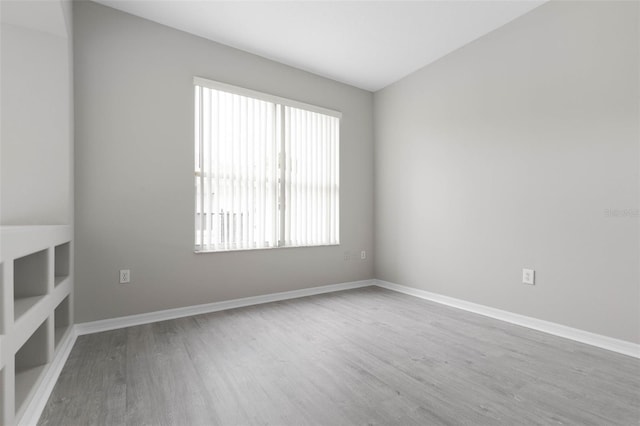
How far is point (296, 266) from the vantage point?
376cm

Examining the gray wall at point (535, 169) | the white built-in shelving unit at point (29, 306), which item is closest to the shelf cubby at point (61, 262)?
the white built-in shelving unit at point (29, 306)

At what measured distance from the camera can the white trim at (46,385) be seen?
1412mm

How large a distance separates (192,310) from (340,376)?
180 cm

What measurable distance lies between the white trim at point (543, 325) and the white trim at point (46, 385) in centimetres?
335

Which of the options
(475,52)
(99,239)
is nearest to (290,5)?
(475,52)

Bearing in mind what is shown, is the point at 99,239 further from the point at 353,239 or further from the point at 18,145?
the point at 353,239

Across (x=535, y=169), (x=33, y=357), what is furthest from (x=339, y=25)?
(x=33, y=357)

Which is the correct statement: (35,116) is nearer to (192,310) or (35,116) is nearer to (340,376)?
(192,310)

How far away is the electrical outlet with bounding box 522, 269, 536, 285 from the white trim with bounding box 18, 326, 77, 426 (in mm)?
3444

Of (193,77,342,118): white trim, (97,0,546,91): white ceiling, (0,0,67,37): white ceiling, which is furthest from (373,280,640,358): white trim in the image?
(0,0,67,37): white ceiling

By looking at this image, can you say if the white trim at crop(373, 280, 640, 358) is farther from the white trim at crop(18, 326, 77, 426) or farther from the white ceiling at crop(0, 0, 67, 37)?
the white ceiling at crop(0, 0, 67, 37)

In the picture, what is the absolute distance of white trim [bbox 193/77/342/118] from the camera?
3.11m

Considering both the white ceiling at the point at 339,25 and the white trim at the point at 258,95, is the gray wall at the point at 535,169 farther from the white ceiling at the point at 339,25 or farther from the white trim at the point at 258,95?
the white trim at the point at 258,95

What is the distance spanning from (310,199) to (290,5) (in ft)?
6.69
